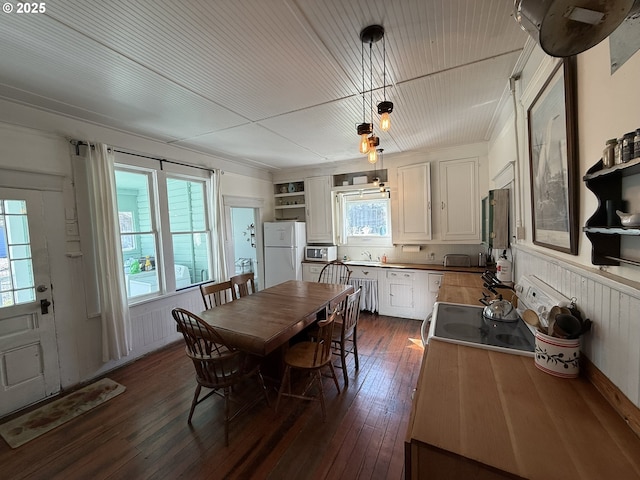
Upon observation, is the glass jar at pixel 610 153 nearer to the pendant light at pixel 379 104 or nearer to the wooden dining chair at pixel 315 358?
the pendant light at pixel 379 104

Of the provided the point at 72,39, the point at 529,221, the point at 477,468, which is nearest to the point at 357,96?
the point at 529,221

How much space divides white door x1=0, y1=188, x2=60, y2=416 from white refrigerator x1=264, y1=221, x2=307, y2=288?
2.98 meters

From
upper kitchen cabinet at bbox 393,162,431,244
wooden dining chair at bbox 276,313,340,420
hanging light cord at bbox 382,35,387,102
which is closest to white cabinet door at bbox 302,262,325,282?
upper kitchen cabinet at bbox 393,162,431,244

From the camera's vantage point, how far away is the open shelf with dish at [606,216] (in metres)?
0.85

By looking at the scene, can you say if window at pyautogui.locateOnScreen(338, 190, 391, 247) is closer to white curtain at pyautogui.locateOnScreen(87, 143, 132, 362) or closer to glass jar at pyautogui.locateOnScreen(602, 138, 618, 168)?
white curtain at pyautogui.locateOnScreen(87, 143, 132, 362)

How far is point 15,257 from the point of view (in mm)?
2219

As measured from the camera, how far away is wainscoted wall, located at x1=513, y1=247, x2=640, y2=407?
78 centimetres

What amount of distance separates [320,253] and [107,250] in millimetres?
3051

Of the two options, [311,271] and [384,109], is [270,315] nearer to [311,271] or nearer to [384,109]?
[384,109]

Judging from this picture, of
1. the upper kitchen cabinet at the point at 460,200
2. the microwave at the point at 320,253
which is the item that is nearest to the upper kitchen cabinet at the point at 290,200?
the microwave at the point at 320,253

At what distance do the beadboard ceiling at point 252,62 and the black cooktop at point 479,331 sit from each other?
175cm

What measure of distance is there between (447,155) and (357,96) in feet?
7.39

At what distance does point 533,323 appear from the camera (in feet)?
4.14

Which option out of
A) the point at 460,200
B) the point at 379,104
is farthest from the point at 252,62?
the point at 460,200
